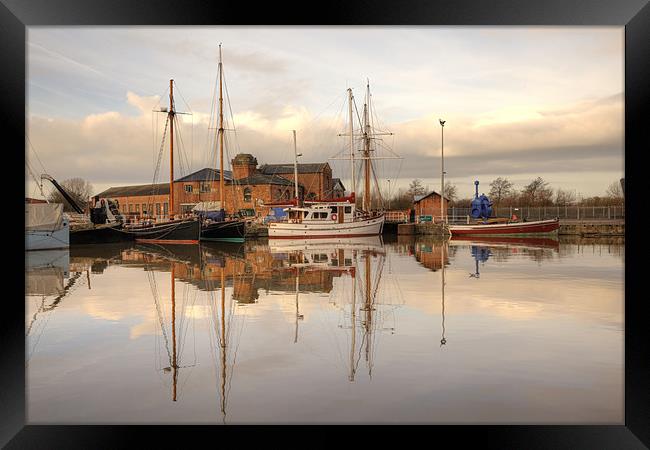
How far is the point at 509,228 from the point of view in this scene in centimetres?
3734

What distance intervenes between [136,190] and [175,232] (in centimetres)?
3150

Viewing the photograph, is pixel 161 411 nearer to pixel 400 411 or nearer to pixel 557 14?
pixel 400 411

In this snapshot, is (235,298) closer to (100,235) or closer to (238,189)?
(100,235)

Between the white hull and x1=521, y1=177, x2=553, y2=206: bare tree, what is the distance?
4757 cm

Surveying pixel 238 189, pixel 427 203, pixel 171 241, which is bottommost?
pixel 171 241

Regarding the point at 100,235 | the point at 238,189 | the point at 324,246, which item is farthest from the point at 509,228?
the point at 238,189

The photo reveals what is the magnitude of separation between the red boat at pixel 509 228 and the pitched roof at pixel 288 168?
24.0 metres

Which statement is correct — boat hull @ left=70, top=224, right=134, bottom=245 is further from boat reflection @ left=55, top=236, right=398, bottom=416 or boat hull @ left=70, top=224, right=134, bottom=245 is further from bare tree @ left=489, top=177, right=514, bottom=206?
bare tree @ left=489, top=177, right=514, bottom=206

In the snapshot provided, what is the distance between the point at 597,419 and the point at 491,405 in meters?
0.73

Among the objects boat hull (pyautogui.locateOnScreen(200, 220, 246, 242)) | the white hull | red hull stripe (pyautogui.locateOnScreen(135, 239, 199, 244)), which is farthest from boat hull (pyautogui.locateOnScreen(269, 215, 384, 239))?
the white hull

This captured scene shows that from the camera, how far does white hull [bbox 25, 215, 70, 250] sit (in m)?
26.3

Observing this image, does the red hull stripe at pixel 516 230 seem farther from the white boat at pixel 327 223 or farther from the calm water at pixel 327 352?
the calm water at pixel 327 352

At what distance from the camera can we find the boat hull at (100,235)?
3133cm

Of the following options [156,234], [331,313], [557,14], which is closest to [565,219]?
[156,234]
